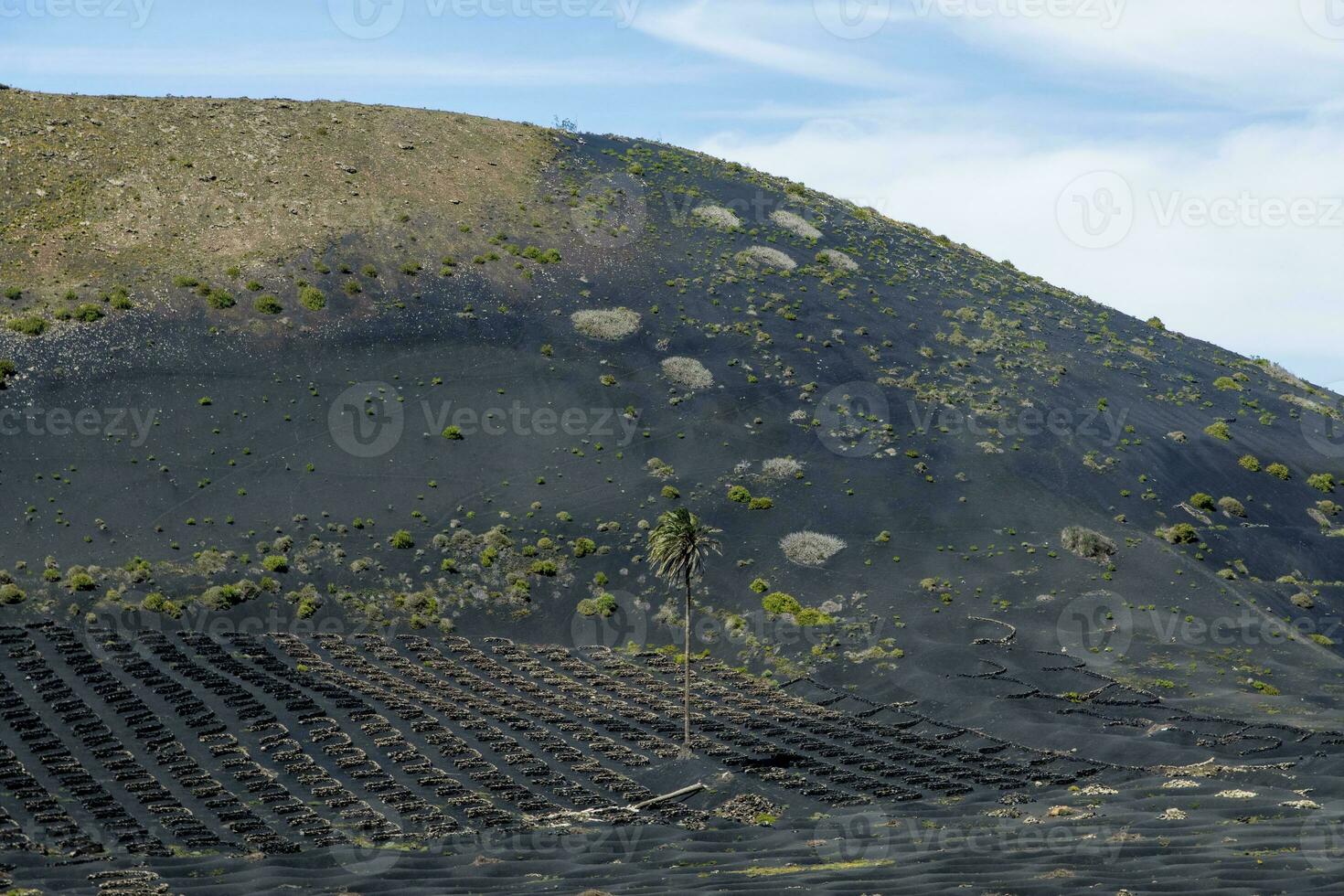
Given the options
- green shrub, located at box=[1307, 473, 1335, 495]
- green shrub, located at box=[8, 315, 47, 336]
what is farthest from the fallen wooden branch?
green shrub, located at box=[1307, 473, 1335, 495]

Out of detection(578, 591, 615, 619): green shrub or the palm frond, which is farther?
detection(578, 591, 615, 619): green shrub

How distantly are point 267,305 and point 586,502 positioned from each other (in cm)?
3154

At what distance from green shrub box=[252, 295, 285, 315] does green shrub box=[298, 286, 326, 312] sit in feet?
6.37

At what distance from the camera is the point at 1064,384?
396ft

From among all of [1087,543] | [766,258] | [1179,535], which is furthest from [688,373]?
[1179,535]

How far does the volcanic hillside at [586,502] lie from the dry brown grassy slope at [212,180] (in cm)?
44

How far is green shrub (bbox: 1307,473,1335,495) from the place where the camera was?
110 m

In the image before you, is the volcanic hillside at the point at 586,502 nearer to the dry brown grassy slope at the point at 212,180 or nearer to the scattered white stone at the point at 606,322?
the dry brown grassy slope at the point at 212,180

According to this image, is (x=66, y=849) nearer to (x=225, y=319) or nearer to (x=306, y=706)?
(x=306, y=706)

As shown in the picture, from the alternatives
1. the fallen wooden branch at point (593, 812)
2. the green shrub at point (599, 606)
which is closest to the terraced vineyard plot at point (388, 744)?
the fallen wooden branch at point (593, 812)

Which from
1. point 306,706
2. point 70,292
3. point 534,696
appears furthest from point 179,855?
point 70,292

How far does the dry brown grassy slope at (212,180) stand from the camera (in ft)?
373

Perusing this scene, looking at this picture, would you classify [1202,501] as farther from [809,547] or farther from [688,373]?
[688,373]

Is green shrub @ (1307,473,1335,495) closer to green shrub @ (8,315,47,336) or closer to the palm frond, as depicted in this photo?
the palm frond
